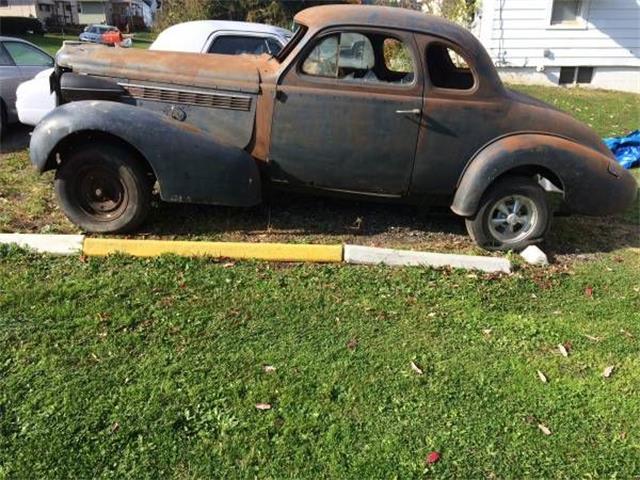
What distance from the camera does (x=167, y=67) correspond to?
205 inches

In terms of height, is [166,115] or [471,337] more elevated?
[166,115]

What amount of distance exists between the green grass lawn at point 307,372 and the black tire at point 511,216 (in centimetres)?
61

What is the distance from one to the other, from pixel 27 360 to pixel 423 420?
2.28m

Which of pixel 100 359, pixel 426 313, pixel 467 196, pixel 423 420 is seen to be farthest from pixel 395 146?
pixel 100 359

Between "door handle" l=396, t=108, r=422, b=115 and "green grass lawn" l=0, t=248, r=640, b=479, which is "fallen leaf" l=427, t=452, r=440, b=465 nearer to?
"green grass lawn" l=0, t=248, r=640, b=479

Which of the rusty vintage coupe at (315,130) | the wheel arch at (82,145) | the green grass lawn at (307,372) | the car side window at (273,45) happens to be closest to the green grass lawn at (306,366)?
the green grass lawn at (307,372)

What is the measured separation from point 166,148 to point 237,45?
363 cm

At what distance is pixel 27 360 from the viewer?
3508 millimetres

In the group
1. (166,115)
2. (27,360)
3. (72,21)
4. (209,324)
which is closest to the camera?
(27,360)

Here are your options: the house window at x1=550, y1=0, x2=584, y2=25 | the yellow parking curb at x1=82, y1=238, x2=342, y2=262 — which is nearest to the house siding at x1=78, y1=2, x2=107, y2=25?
the house window at x1=550, y1=0, x2=584, y2=25

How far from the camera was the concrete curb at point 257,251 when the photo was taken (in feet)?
15.9

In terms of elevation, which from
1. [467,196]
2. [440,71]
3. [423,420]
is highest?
[440,71]

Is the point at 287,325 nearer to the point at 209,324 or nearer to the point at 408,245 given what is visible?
the point at 209,324

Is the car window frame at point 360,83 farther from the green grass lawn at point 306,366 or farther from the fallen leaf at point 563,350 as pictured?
the fallen leaf at point 563,350
